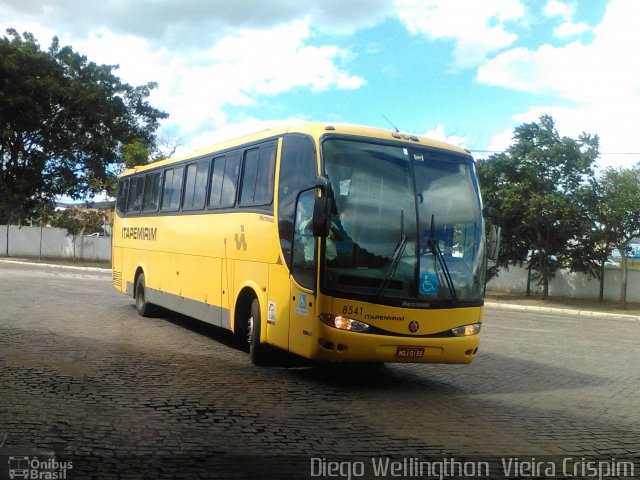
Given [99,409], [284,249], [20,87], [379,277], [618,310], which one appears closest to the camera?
[99,409]

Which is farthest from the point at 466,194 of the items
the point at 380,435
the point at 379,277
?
the point at 380,435

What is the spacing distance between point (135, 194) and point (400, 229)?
9718 millimetres

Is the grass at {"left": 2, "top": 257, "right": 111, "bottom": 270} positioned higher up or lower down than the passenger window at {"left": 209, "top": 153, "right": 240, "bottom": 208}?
lower down

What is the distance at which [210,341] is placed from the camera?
12.5 metres

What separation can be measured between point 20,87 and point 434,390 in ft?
116

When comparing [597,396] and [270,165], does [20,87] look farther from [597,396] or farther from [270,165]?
[597,396]

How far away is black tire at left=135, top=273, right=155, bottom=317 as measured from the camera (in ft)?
50.7

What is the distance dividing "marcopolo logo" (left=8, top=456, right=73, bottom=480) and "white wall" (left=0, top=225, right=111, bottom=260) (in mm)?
41825

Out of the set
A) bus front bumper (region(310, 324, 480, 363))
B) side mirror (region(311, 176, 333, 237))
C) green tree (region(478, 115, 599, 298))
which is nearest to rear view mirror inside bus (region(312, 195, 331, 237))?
side mirror (region(311, 176, 333, 237))

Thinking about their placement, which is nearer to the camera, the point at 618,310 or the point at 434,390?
the point at 434,390

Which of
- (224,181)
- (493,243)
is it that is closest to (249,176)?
(224,181)

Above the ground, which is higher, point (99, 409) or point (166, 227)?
point (166, 227)

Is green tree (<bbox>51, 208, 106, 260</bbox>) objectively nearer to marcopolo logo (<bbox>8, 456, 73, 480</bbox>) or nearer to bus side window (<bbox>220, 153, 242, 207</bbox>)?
bus side window (<bbox>220, 153, 242, 207</bbox>)

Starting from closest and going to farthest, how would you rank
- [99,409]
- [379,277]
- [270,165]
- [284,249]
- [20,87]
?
[99,409] → [379,277] → [284,249] → [270,165] → [20,87]
